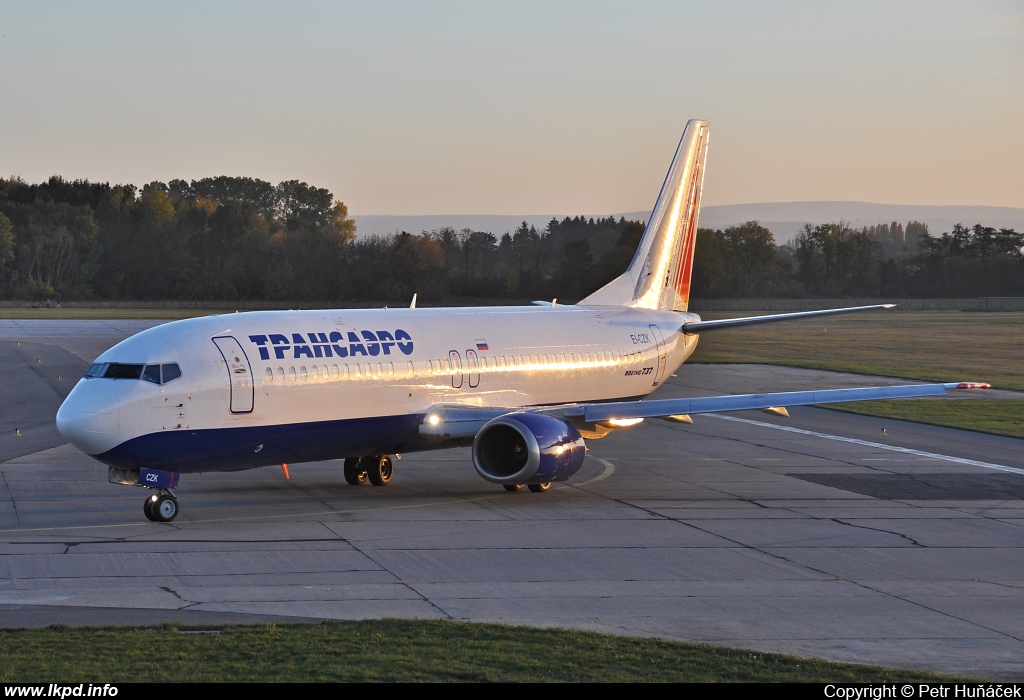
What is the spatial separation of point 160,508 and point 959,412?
1213 inches

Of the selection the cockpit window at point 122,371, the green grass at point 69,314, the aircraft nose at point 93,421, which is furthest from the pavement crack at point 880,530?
the green grass at point 69,314

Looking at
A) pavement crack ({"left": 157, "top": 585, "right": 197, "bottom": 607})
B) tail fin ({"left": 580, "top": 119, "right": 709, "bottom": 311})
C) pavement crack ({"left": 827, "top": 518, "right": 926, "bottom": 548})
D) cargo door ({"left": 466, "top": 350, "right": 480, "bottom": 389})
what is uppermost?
tail fin ({"left": 580, "top": 119, "right": 709, "bottom": 311})

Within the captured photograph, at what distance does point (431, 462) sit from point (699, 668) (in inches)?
693

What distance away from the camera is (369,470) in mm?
25234

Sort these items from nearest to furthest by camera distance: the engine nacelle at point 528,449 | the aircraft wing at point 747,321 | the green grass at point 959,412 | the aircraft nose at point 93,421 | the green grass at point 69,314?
1. the aircraft nose at point 93,421
2. the engine nacelle at point 528,449
3. the aircraft wing at point 747,321
4. the green grass at point 959,412
5. the green grass at point 69,314

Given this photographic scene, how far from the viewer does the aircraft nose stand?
19328 millimetres

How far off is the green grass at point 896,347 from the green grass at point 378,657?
136 feet

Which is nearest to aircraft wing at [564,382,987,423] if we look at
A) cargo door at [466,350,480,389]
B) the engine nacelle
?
the engine nacelle

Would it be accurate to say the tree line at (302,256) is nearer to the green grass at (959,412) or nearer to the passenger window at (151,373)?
the green grass at (959,412)

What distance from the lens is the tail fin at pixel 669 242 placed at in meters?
32.7

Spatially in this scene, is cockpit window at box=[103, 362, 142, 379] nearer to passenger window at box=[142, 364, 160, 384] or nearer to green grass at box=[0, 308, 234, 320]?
passenger window at box=[142, 364, 160, 384]

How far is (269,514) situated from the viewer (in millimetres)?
21578

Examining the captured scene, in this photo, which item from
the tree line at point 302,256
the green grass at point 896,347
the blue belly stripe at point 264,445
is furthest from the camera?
the tree line at point 302,256

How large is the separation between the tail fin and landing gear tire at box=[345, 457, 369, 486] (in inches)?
374
